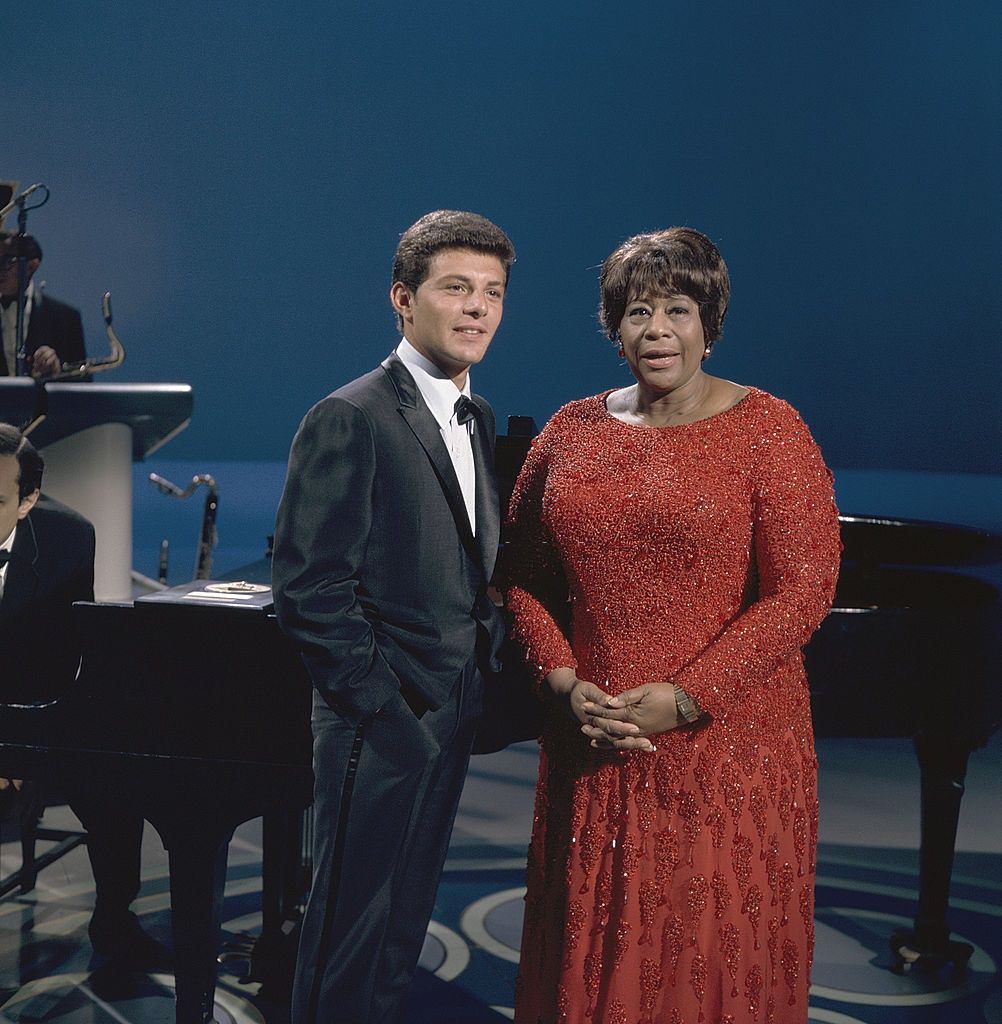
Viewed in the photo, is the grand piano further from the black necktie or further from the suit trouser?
the black necktie

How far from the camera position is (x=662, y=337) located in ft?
6.16

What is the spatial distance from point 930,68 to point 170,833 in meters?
7.96

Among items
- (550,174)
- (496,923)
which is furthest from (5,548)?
(550,174)

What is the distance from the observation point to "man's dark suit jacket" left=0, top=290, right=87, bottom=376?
324 cm

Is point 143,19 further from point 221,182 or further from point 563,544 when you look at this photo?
point 563,544

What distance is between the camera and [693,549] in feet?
6.26

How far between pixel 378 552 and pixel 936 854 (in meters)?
1.91

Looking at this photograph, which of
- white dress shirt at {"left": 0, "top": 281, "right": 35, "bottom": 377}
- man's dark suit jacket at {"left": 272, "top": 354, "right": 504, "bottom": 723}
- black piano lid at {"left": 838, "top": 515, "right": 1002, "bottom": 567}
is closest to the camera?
man's dark suit jacket at {"left": 272, "top": 354, "right": 504, "bottom": 723}

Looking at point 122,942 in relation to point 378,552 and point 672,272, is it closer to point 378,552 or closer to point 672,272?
point 378,552

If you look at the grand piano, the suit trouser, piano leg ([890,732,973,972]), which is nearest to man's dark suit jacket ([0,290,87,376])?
the grand piano

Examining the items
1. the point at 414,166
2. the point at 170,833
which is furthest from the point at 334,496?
the point at 414,166

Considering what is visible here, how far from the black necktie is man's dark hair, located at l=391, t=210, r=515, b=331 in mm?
184

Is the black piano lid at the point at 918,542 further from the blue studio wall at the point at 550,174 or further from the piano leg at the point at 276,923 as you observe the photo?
the blue studio wall at the point at 550,174

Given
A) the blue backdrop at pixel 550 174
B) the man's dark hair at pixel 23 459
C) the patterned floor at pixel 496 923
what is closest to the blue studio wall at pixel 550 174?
the blue backdrop at pixel 550 174
